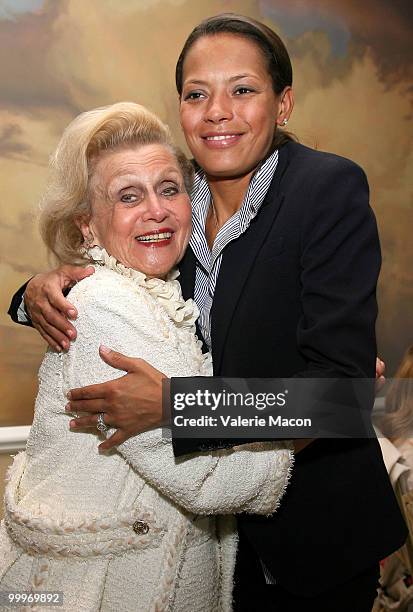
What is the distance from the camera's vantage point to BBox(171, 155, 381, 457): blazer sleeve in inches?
68.6

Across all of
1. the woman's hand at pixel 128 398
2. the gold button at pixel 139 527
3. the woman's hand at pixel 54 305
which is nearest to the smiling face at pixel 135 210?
the woman's hand at pixel 54 305

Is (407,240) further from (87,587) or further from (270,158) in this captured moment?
(87,587)

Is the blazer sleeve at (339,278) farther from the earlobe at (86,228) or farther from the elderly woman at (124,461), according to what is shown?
the earlobe at (86,228)

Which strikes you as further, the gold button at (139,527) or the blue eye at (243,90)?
the blue eye at (243,90)

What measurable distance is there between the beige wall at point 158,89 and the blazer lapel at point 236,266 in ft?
4.76

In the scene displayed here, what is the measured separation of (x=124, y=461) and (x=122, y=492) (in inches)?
2.6

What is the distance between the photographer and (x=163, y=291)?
185 cm

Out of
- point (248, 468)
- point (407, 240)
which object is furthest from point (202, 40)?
point (407, 240)

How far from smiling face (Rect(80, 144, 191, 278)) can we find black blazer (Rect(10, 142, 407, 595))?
0.53ft

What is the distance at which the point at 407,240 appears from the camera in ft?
13.2

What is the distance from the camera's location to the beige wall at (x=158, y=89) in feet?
10.2

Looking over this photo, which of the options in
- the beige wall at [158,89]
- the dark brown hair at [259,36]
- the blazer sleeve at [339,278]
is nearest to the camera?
the blazer sleeve at [339,278]

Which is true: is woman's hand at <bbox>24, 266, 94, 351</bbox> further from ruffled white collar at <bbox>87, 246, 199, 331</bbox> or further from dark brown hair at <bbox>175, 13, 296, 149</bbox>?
dark brown hair at <bbox>175, 13, 296, 149</bbox>

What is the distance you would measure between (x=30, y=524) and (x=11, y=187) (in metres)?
1.73
